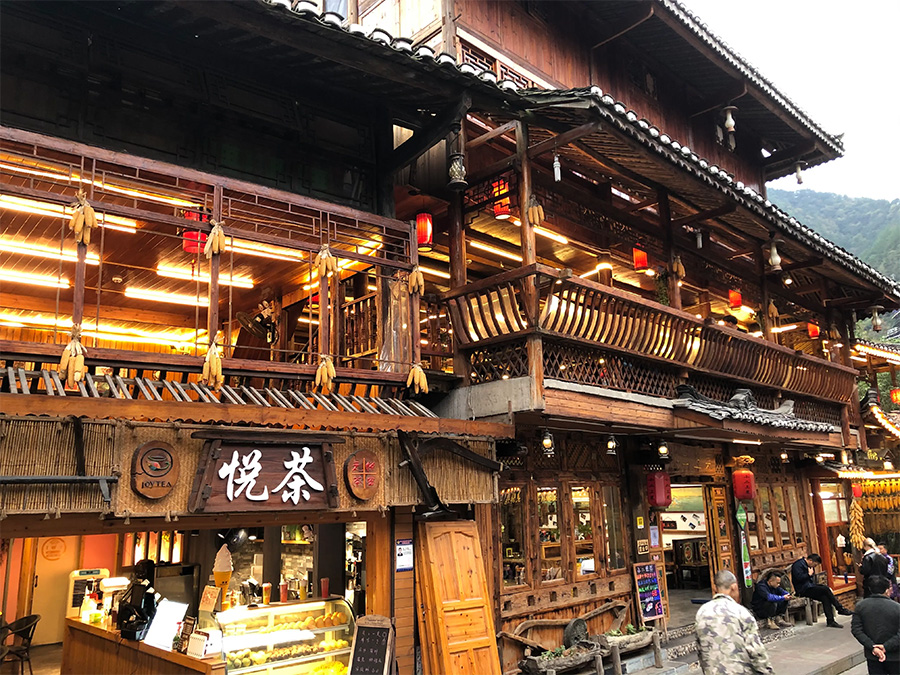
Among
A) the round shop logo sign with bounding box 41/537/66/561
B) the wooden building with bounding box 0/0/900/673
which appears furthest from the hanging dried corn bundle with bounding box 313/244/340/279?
the round shop logo sign with bounding box 41/537/66/561

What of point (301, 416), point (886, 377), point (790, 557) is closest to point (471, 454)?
point (301, 416)

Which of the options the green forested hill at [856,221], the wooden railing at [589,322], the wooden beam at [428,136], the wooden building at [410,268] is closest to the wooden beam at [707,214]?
the wooden building at [410,268]

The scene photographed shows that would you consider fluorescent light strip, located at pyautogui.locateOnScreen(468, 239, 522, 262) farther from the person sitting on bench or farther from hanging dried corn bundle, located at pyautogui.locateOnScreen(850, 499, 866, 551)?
hanging dried corn bundle, located at pyautogui.locateOnScreen(850, 499, 866, 551)

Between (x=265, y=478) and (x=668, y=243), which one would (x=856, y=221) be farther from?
(x=265, y=478)

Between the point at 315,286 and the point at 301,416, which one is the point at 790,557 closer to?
the point at 315,286

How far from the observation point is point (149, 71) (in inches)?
335

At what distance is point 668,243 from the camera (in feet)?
42.8

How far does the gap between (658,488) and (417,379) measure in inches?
260

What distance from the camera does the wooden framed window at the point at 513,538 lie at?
36.3 ft

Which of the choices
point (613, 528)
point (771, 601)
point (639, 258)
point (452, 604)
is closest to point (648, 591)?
point (613, 528)

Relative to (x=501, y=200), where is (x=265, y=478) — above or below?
below

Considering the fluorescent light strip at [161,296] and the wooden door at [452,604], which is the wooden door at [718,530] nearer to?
the wooden door at [452,604]

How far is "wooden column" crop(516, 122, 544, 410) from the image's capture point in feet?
30.7

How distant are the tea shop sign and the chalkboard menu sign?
1744 mm
